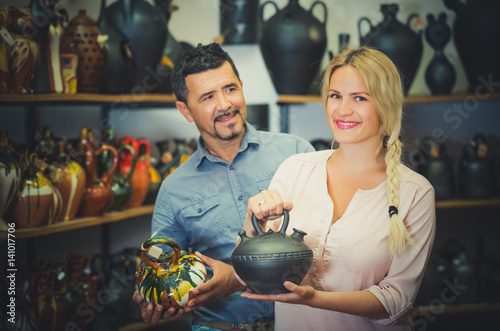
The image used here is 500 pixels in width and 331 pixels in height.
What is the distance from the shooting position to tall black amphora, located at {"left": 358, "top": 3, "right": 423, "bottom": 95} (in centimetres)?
318

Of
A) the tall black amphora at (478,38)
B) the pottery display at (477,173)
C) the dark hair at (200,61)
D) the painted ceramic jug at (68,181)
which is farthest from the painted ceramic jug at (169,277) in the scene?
the tall black amphora at (478,38)

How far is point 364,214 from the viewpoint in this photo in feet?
5.08

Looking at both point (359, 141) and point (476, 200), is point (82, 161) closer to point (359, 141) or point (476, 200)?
point (359, 141)

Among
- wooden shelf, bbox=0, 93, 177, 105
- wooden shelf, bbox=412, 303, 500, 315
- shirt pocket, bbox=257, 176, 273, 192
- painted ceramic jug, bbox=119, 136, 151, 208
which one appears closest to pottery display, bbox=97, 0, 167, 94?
wooden shelf, bbox=0, 93, 177, 105

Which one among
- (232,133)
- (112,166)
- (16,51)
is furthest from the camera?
(112,166)

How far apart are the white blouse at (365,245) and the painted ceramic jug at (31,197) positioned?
48.4 inches

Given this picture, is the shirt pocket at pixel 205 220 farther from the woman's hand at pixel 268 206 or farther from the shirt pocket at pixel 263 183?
the woman's hand at pixel 268 206

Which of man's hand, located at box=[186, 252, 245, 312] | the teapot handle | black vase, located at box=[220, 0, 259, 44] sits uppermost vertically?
black vase, located at box=[220, 0, 259, 44]

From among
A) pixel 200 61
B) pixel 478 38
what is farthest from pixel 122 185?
pixel 478 38

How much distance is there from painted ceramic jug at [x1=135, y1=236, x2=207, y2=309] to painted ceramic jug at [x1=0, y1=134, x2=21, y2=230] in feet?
2.59

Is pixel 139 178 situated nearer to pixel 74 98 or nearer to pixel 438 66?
pixel 74 98

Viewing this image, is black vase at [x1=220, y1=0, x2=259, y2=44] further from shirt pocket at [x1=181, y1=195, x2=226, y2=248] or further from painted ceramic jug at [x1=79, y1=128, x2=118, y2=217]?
shirt pocket at [x1=181, y1=195, x2=226, y2=248]

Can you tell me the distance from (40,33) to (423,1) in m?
2.46

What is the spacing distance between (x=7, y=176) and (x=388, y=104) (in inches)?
58.9
